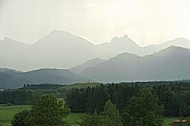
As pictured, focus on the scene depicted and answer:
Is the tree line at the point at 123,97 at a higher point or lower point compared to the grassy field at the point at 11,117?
higher

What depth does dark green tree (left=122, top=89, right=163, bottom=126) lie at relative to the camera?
13.9m

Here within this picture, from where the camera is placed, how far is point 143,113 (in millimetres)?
14141

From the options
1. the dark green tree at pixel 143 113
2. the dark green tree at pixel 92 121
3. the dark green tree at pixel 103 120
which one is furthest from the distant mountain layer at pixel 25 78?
the dark green tree at pixel 92 121

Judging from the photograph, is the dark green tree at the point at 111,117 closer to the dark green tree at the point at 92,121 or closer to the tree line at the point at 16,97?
the dark green tree at the point at 92,121

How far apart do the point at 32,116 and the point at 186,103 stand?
1780cm

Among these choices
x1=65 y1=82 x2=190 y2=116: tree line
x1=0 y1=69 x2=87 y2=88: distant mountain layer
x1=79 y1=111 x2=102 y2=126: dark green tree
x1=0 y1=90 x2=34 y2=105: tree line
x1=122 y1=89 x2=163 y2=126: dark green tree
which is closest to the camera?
x1=79 y1=111 x2=102 y2=126: dark green tree

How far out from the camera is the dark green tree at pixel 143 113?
45.5ft

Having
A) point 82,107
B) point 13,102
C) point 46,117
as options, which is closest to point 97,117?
point 46,117

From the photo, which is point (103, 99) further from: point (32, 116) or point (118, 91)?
point (32, 116)

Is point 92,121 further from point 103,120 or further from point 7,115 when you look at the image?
point 7,115

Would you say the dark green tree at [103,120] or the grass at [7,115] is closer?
the dark green tree at [103,120]

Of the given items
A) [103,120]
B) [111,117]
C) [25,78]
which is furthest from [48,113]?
[25,78]

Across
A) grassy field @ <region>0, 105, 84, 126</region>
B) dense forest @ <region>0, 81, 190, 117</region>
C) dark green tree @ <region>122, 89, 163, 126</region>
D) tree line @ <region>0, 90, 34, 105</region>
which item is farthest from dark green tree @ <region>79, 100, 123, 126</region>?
tree line @ <region>0, 90, 34, 105</region>

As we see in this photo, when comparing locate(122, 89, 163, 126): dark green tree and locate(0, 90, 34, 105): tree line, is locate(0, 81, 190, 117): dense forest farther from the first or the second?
locate(122, 89, 163, 126): dark green tree
